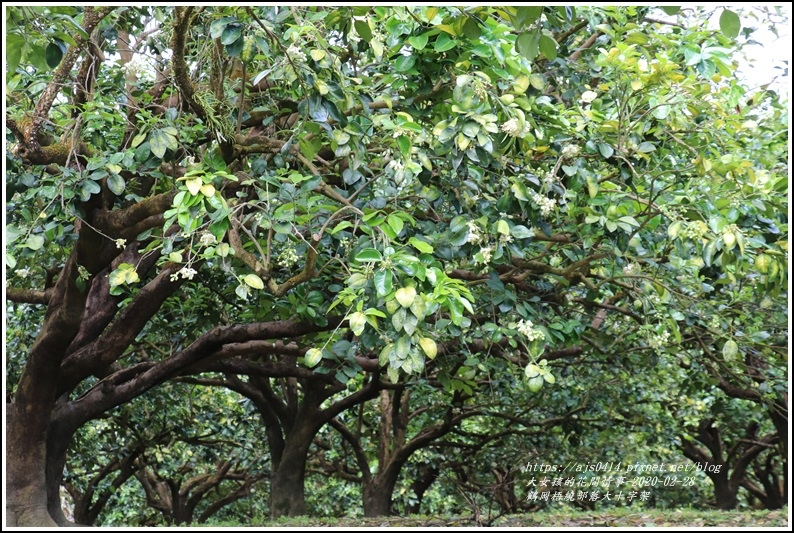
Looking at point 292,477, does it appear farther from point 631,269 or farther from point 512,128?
point 512,128

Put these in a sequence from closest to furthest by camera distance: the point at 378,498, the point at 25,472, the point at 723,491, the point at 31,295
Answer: the point at 25,472 < the point at 31,295 < the point at 378,498 < the point at 723,491

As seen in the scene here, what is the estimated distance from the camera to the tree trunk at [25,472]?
6148mm

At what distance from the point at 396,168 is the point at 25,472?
4351mm

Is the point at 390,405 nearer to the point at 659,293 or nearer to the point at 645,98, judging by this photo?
the point at 659,293

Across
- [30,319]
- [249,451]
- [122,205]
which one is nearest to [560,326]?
[122,205]

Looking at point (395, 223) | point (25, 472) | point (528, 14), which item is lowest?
point (25, 472)

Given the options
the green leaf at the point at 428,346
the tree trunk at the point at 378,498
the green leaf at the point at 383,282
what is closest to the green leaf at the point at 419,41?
the green leaf at the point at 383,282

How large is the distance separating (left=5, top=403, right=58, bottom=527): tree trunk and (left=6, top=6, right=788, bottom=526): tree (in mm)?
65

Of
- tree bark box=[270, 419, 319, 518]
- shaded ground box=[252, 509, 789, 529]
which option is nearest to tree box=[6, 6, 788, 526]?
shaded ground box=[252, 509, 789, 529]

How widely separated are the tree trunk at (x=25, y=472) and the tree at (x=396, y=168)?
0.21 feet

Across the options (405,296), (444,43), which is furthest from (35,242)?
(444,43)

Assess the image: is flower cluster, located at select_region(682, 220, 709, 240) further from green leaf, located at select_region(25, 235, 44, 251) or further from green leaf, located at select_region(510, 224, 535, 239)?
green leaf, located at select_region(25, 235, 44, 251)

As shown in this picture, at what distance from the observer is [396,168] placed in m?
3.65

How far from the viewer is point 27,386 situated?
618cm
